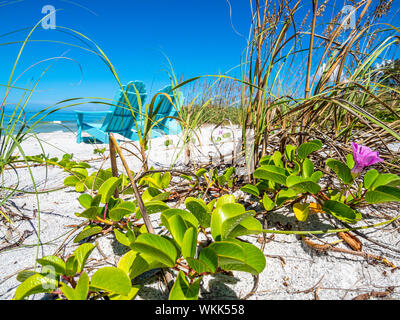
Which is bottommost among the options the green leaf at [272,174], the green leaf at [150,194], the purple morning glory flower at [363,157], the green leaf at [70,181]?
the green leaf at [70,181]

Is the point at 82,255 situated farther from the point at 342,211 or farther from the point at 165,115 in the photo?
the point at 165,115

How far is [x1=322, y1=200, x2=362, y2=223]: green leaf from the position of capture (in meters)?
0.65

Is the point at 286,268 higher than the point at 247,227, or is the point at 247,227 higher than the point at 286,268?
the point at 247,227

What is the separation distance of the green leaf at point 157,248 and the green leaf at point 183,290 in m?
0.04

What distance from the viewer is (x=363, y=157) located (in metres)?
0.66

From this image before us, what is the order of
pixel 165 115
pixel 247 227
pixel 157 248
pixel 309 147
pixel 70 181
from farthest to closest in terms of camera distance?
pixel 165 115 → pixel 70 181 → pixel 309 147 → pixel 247 227 → pixel 157 248

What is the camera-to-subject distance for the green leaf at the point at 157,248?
1.44 feet

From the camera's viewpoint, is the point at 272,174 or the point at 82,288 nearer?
the point at 82,288

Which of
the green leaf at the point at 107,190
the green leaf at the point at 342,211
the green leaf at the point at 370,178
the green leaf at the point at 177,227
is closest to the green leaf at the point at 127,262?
the green leaf at the point at 177,227

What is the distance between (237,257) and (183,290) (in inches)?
5.5

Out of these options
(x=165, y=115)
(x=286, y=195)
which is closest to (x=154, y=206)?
(x=286, y=195)

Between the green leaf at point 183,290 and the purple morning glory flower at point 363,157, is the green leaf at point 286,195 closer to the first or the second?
the purple morning glory flower at point 363,157
